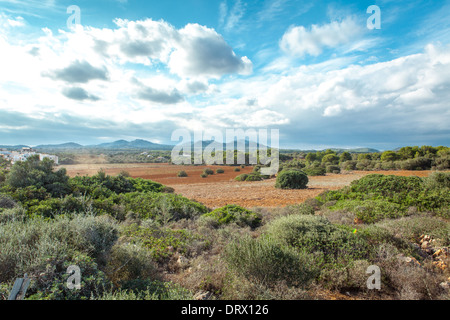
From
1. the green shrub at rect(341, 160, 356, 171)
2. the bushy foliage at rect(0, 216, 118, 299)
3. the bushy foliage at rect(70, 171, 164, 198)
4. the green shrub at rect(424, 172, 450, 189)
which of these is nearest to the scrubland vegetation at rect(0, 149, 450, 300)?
the bushy foliage at rect(0, 216, 118, 299)

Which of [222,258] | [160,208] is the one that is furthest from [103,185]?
[222,258]

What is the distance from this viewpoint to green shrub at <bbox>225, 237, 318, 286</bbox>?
9.17 ft

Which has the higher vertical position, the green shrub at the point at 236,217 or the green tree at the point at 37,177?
the green tree at the point at 37,177

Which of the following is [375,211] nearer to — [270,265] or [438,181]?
[438,181]

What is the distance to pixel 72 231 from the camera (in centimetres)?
312

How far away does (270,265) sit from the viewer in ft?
9.29

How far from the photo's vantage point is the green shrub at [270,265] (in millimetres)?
2795

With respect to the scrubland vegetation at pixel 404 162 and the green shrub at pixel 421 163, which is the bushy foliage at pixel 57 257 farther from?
the green shrub at pixel 421 163

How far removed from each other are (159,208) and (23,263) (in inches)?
190

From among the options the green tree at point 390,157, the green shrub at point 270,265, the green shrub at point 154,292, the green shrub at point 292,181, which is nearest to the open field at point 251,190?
the green shrub at point 292,181

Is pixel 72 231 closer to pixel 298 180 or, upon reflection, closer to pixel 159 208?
pixel 159 208

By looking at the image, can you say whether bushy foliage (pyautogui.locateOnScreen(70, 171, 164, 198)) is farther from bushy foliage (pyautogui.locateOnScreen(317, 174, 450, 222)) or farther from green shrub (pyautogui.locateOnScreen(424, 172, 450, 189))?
green shrub (pyautogui.locateOnScreen(424, 172, 450, 189))

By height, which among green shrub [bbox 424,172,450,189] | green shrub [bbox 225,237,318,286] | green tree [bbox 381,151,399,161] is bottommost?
green shrub [bbox 225,237,318,286]
